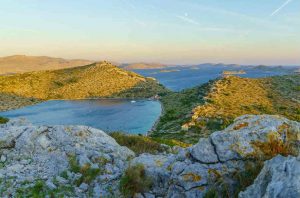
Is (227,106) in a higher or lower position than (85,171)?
lower

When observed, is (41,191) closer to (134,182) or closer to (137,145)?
(134,182)

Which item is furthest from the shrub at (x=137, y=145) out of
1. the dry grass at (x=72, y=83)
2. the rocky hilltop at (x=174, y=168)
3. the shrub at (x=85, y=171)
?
the dry grass at (x=72, y=83)

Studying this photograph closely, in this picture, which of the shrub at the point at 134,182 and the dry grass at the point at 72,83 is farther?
the dry grass at the point at 72,83

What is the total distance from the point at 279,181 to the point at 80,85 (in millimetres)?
148322

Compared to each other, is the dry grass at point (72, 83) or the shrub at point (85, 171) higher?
the shrub at point (85, 171)

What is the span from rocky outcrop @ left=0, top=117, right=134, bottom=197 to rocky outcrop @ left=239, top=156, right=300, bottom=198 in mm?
5040

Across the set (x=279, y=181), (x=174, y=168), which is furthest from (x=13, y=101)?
(x=279, y=181)


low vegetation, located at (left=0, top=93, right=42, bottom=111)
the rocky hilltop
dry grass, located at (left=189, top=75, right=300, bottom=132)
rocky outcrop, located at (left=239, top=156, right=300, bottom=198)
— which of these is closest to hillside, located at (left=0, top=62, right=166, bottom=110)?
low vegetation, located at (left=0, top=93, right=42, bottom=111)

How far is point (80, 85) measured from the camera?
151250 mm

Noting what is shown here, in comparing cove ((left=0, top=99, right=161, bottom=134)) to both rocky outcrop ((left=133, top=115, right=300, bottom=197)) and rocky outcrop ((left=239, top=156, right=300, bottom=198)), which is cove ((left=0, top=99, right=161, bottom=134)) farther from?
rocky outcrop ((left=239, top=156, right=300, bottom=198))

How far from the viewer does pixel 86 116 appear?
90.4 m

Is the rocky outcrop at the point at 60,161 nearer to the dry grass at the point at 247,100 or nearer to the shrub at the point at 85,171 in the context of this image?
the shrub at the point at 85,171

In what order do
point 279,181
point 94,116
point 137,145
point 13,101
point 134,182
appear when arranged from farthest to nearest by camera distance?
point 13,101 < point 94,116 < point 137,145 < point 134,182 < point 279,181

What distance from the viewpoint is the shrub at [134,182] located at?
35.7ft
